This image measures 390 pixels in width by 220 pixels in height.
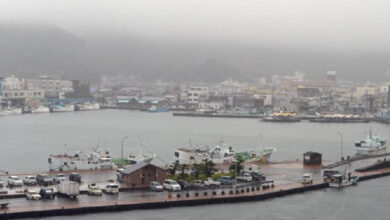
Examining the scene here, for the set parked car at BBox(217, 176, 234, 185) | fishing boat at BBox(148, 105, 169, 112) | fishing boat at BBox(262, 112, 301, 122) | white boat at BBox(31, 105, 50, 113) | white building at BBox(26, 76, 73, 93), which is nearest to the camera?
parked car at BBox(217, 176, 234, 185)

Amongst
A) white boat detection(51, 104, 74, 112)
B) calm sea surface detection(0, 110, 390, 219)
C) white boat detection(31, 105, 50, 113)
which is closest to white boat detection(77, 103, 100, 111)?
white boat detection(51, 104, 74, 112)

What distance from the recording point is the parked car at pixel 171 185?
334 inches

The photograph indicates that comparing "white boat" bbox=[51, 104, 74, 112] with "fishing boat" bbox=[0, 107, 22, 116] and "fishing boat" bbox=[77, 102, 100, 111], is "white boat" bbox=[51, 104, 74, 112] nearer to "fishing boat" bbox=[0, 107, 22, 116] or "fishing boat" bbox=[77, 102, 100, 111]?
"fishing boat" bbox=[77, 102, 100, 111]

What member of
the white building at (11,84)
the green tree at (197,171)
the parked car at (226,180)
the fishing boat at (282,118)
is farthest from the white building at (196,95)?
the parked car at (226,180)

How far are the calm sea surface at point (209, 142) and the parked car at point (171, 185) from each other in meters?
0.60

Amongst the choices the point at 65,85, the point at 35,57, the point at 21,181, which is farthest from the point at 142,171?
the point at 35,57

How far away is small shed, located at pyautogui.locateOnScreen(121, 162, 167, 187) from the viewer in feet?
28.0

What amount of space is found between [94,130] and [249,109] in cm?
1590

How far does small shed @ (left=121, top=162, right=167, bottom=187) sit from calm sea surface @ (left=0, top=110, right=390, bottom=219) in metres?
0.86

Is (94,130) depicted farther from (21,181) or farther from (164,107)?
(164,107)

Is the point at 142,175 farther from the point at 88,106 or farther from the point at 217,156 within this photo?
the point at 88,106

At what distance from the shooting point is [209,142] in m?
16.3

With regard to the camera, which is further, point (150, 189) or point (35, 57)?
point (35, 57)

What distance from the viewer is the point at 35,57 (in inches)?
2635
